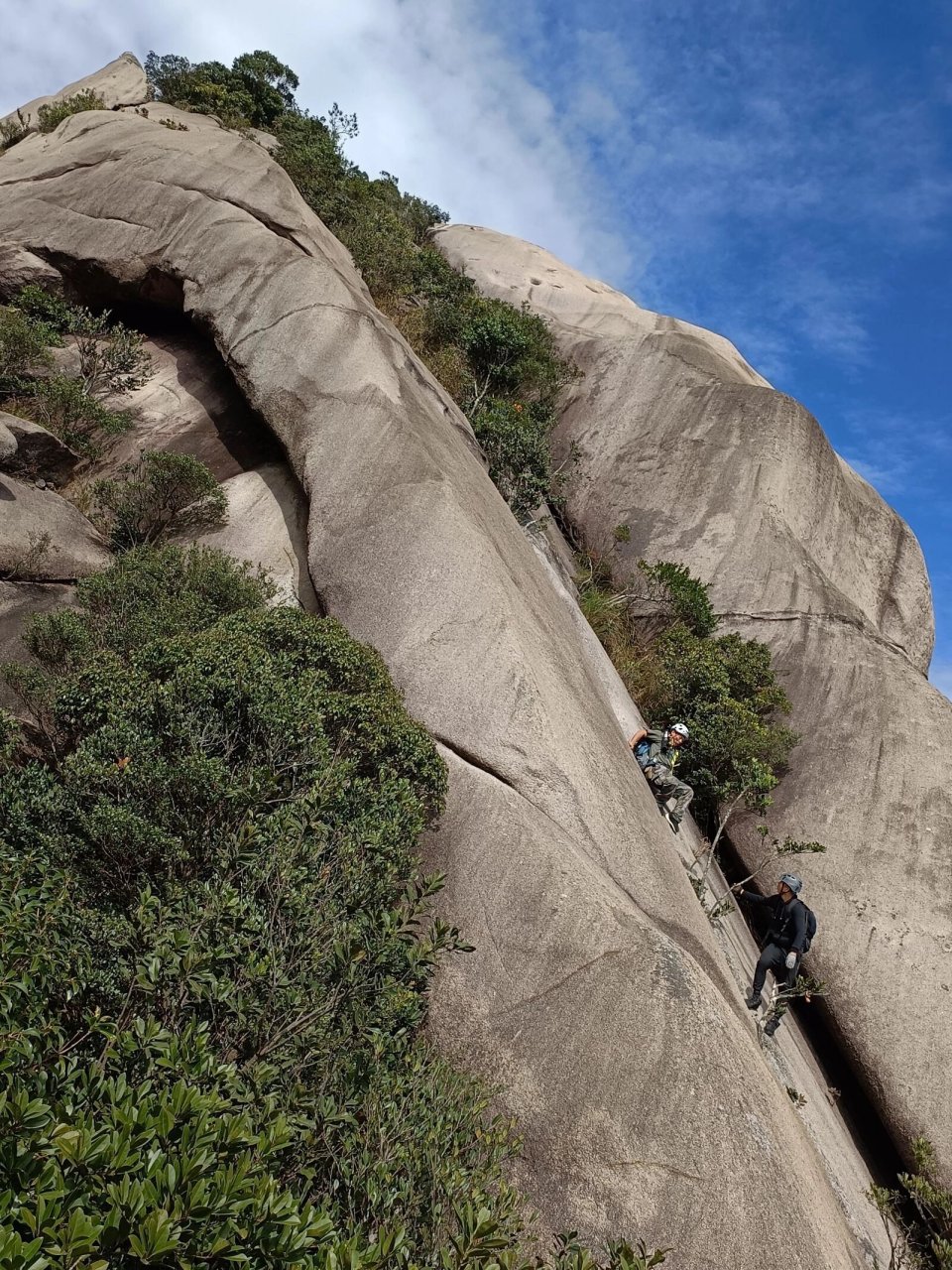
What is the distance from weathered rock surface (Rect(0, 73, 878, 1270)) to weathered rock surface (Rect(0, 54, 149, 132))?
1191cm

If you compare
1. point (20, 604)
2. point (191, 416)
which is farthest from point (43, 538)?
point (191, 416)

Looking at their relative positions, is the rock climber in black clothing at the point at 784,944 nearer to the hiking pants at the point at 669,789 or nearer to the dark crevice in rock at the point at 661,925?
the dark crevice in rock at the point at 661,925

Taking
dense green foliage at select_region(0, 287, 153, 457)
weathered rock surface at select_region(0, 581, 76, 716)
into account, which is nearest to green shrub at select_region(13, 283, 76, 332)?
dense green foliage at select_region(0, 287, 153, 457)

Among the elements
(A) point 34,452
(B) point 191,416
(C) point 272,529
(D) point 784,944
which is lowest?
(A) point 34,452

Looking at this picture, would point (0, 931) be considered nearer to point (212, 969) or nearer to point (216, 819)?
point (212, 969)

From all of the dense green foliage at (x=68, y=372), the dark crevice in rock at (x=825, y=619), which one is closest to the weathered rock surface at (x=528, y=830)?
the dense green foliage at (x=68, y=372)

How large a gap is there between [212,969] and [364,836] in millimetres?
1493

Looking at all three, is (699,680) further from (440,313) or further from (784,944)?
(440,313)

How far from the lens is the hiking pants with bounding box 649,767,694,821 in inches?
408

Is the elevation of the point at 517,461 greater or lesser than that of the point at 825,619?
lesser

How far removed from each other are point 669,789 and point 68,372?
1284 cm

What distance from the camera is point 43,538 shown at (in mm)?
10195

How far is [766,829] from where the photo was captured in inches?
478

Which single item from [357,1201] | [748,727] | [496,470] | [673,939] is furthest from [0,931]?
[496,470]
